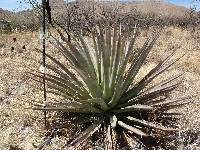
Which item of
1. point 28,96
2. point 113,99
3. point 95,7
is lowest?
point 113,99

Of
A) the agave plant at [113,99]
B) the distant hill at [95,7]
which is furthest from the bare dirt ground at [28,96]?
the distant hill at [95,7]

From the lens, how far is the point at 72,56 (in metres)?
6.02

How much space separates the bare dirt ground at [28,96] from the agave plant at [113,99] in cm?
37

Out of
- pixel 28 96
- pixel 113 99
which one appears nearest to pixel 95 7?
pixel 28 96

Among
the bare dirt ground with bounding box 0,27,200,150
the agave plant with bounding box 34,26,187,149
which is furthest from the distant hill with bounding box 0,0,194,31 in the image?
the agave plant with bounding box 34,26,187,149

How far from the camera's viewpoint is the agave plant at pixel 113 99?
5566 mm

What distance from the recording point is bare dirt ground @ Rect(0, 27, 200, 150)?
20.4 feet

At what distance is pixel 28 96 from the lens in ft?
26.9

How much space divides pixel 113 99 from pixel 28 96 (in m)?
2.81

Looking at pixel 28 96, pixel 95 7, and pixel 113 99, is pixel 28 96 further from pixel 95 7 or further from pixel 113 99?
pixel 95 7

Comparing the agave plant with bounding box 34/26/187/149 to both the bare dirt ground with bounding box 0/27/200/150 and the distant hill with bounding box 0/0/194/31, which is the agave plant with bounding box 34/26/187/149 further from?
the distant hill with bounding box 0/0/194/31

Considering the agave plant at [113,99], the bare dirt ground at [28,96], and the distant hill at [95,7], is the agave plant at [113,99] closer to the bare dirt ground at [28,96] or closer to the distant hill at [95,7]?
the bare dirt ground at [28,96]

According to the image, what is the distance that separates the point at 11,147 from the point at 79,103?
118 centimetres

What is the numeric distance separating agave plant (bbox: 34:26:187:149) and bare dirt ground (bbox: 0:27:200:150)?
0.37m
